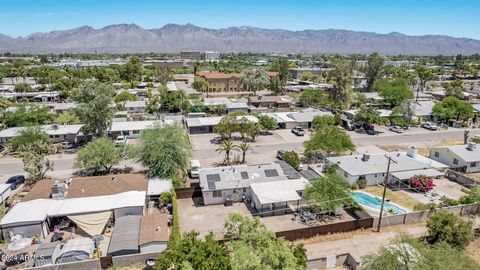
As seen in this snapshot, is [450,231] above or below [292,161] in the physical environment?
below

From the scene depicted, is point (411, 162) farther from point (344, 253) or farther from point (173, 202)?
point (173, 202)

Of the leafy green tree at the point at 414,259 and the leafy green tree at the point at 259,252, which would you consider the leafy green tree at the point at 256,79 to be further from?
the leafy green tree at the point at 414,259

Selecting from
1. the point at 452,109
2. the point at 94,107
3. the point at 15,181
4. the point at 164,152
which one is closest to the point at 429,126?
the point at 452,109

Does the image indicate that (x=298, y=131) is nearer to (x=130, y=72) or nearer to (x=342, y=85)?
(x=342, y=85)

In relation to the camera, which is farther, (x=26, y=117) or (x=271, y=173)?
(x=26, y=117)

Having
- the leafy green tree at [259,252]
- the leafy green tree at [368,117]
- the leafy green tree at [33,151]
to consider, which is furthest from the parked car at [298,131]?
the leafy green tree at [33,151]

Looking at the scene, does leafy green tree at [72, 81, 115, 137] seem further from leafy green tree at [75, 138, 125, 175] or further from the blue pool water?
the blue pool water
